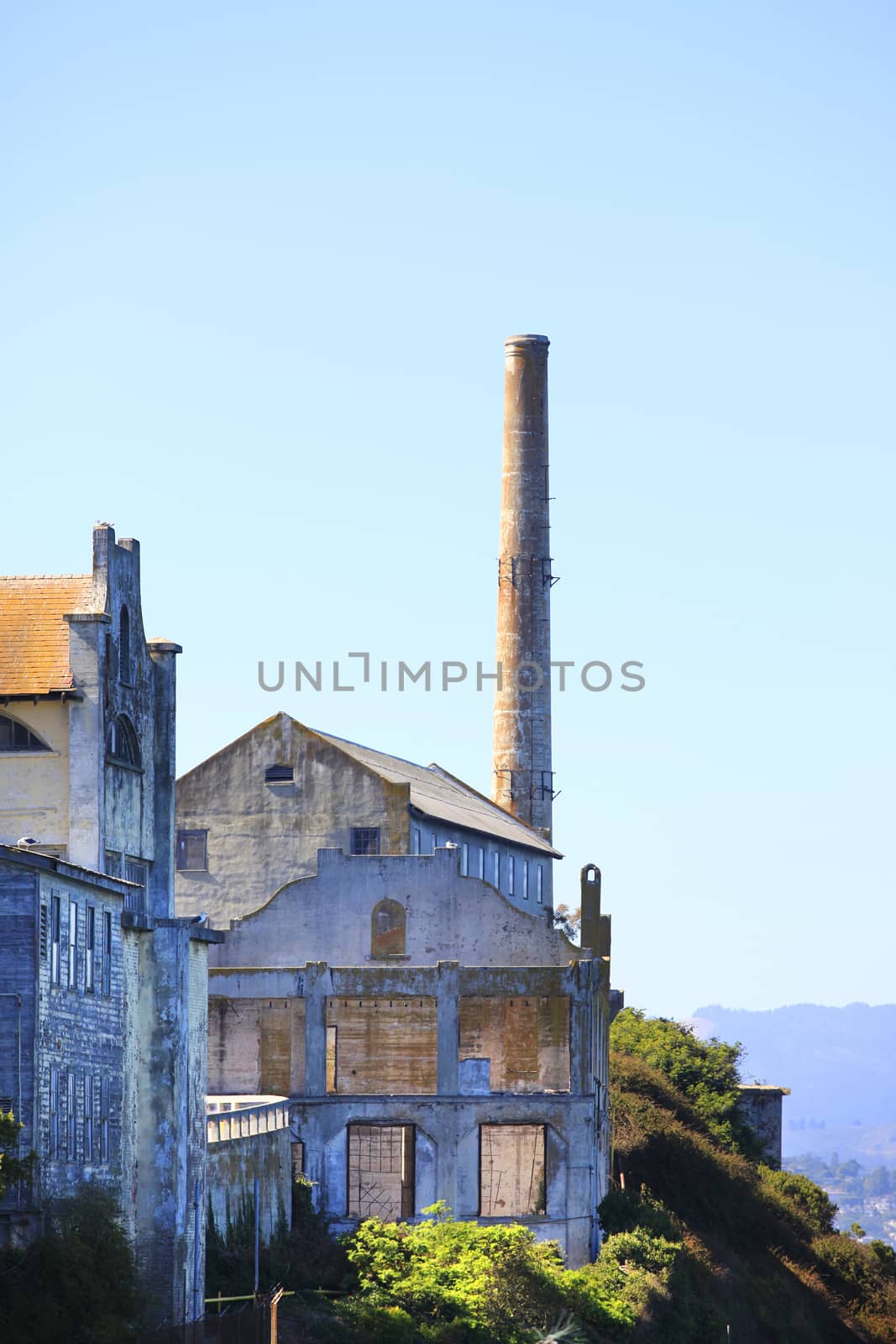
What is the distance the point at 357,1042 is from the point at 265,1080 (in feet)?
7.03

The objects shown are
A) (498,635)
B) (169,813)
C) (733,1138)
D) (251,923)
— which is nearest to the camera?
(169,813)

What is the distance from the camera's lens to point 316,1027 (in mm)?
47312

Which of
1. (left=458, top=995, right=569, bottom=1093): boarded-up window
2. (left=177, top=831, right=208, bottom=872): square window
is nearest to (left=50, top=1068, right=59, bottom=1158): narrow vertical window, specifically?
(left=458, top=995, right=569, bottom=1093): boarded-up window

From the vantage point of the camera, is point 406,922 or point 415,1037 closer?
point 415,1037

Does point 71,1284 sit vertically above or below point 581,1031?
below

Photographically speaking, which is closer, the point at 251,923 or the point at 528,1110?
the point at 528,1110

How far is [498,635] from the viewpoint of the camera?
239ft

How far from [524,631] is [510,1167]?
2276cm

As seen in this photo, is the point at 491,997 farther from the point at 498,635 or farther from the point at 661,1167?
the point at 498,635

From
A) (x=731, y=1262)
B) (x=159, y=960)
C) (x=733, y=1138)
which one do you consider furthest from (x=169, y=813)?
(x=733, y=1138)

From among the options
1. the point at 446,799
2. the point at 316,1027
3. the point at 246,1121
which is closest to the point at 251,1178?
the point at 246,1121

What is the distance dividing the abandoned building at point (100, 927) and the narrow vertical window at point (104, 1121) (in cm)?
4

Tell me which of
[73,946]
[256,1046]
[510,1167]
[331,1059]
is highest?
[73,946]

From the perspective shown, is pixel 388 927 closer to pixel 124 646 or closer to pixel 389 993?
pixel 389 993
